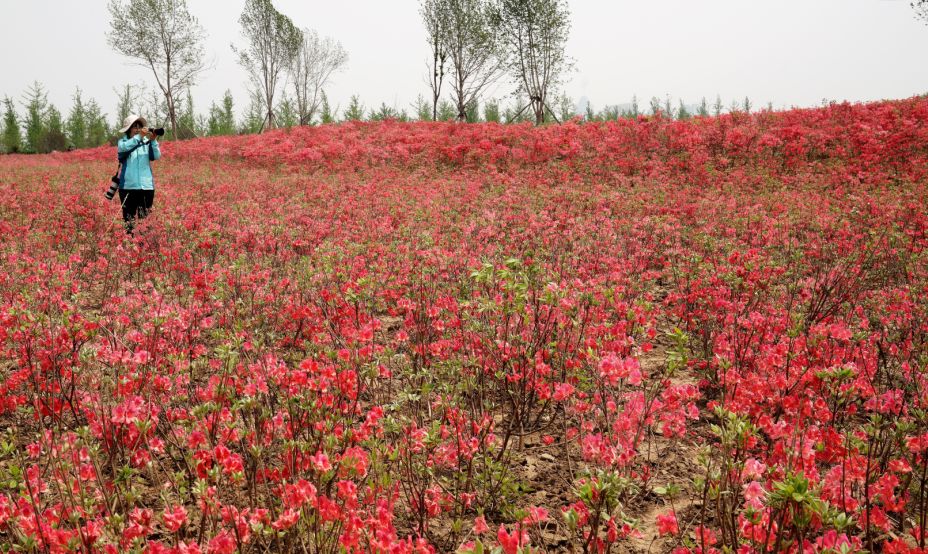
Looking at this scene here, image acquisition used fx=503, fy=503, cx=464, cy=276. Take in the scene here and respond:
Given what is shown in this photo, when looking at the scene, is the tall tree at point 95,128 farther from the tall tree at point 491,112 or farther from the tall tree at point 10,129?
the tall tree at point 491,112

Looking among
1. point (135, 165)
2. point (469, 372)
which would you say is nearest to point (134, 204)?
point (135, 165)

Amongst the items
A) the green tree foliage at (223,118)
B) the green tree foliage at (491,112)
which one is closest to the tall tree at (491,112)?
the green tree foliage at (491,112)

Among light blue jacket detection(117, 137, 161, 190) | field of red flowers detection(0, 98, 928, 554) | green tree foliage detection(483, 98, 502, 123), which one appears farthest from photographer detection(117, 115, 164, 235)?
Answer: green tree foliage detection(483, 98, 502, 123)

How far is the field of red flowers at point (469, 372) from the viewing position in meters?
2.12

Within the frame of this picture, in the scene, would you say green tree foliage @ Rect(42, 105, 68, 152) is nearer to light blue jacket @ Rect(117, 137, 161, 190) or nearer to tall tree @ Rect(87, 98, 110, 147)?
tall tree @ Rect(87, 98, 110, 147)

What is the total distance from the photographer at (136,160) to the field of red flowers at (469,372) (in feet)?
2.43

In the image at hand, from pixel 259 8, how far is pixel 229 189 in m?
29.0

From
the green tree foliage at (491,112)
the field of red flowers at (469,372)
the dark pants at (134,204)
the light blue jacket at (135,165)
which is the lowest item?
the field of red flowers at (469,372)

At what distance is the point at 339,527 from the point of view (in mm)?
2131

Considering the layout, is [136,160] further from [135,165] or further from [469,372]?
[469,372]

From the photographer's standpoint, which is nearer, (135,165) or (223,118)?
(135,165)

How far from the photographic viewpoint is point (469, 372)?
3.76 meters

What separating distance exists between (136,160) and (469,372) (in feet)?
21.5

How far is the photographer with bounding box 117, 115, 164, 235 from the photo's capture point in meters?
7.32
